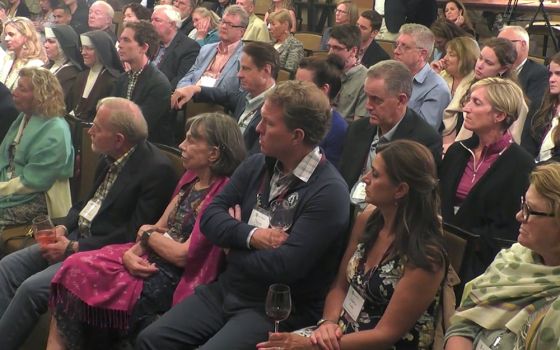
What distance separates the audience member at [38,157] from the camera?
4.02m

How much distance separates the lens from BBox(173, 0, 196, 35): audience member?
7.87m

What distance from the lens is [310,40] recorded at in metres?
7.36

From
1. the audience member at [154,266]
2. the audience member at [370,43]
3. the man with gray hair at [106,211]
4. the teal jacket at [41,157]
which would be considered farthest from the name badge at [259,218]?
the audience member at [370,43]

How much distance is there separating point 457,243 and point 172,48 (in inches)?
178

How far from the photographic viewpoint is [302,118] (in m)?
2.79

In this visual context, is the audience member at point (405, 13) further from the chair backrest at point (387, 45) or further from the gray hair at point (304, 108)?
the gray hair at point (304, 108)

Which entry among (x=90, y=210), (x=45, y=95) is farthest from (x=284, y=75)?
(x=90, y=210)

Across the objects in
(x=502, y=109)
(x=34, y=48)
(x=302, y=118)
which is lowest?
(x=34, y=48)

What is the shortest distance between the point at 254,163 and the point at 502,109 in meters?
1.16

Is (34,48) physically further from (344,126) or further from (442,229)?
(442,229)

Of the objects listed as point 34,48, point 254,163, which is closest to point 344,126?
point 254,163

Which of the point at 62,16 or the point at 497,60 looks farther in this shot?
the point at 62,16

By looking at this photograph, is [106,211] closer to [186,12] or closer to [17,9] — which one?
[186,12]

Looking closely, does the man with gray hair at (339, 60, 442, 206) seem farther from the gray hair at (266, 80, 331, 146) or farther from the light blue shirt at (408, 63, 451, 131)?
the light blue shirt at (408, 63, 451, 131)
